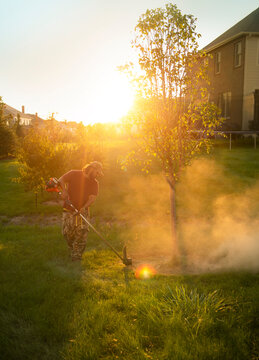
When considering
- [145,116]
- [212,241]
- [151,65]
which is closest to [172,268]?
[212,241]

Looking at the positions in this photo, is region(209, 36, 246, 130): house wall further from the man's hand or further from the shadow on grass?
the shadow on grass

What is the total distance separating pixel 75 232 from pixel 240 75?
19788mm

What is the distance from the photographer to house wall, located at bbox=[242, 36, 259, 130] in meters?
21.0

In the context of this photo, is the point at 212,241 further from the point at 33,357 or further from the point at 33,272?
the point at 33,357

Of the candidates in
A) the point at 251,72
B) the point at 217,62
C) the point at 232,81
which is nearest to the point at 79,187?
the point at 251,72

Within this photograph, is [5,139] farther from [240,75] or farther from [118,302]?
[118,302]

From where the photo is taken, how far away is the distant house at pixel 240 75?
2106 cm

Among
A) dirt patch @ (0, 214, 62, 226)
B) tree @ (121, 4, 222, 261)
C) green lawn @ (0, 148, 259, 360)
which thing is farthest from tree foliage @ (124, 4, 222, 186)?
dirt patch @ (0, 214, 62, 226)

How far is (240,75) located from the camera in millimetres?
21875

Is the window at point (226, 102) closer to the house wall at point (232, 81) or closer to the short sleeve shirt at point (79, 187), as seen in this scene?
the house wall at point (232, 81)

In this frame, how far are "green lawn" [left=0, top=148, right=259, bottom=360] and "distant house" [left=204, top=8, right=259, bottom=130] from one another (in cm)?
1435

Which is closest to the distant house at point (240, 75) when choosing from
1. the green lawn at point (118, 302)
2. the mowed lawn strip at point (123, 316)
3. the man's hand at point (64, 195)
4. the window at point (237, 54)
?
the window at point (237, 54)

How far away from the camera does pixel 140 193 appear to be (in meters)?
12.8

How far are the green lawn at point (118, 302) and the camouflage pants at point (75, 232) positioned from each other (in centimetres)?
23
